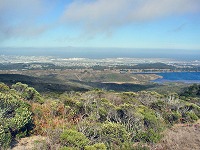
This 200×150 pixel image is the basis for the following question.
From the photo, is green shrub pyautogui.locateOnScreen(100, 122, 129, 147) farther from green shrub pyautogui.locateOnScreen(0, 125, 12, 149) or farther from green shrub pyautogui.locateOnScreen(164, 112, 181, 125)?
green shrub pyautogui.locateOnScreen(164, 112, 181, 125)

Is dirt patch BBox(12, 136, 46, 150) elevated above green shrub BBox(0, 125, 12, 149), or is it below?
below

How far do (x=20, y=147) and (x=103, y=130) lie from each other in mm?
4211

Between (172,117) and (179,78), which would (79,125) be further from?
(179,78)

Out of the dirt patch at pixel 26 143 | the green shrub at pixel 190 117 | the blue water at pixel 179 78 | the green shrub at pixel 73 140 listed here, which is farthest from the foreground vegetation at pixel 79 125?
the blue water at pixel 179 78

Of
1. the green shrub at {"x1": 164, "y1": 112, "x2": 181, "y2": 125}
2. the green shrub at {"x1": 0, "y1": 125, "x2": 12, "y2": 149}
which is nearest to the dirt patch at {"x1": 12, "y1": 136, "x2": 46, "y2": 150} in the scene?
the green shrub at {"x1": 0, "y1": 125, "x2": 12, "y2": 149}

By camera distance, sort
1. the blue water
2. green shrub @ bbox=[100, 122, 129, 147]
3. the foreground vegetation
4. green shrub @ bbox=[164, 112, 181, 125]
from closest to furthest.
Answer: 1. the foreground vegetation
2. green shrub @ bbox=[100, 122, 129, 147]
3. green shrub @ bbox=[164, 112, 181, 125]
4. the blue water

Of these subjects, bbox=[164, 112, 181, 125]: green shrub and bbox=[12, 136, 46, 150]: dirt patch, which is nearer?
bbox=[12, 136, 46, 150]: dirt patch

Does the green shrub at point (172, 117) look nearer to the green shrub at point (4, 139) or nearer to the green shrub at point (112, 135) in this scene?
the green shrub at point (112, 135)

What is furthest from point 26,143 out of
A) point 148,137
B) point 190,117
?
point 190,117

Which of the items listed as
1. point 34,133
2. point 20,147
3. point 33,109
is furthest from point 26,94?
point 20,147

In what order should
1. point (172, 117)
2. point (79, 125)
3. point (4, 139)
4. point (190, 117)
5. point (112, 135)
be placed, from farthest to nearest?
point (190, 117) < point (172, 117) < point (79, 125) < point (112, 135) < point (4, 139)

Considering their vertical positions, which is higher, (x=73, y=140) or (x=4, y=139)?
(x=73, y=140)

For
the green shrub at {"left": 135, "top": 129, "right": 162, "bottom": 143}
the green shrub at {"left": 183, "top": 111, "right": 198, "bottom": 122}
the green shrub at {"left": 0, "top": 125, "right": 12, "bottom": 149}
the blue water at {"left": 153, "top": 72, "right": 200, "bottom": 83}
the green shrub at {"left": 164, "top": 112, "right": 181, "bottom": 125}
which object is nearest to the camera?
the green shrub at {"left": 0, "top": 125, "right": 12, "bottom": 149}

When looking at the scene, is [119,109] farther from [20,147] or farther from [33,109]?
[20,147]
